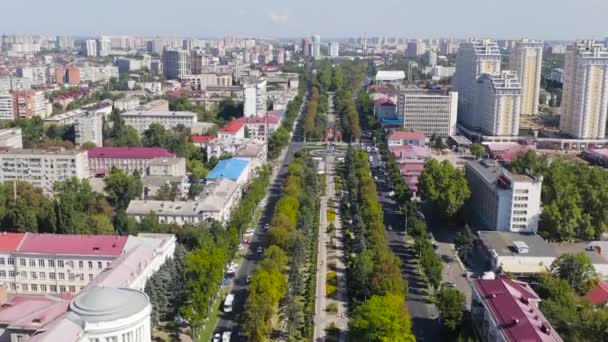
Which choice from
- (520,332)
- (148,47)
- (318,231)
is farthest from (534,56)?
(148,47)

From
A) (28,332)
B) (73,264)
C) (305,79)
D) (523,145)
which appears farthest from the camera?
(305,79)

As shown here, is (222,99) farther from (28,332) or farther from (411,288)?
(28,332)

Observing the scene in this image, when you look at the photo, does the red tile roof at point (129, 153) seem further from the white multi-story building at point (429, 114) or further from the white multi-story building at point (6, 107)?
the white multi-story building at point (429, 114)

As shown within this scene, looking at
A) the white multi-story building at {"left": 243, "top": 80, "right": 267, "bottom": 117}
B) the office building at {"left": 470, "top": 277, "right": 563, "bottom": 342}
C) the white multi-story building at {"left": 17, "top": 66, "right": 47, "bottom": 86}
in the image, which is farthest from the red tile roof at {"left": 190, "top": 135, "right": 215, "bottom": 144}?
the white multi-story building at {"left": 17, "top": 66, "right": 47, "bottom": 86}

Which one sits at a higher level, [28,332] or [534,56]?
[534,56]

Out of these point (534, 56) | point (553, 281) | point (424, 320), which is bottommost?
point (424, 320)

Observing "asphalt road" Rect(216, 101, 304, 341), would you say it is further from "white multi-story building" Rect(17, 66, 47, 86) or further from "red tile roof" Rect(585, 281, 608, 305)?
"white multi-story building" Rect(17, 66, 47, 86)

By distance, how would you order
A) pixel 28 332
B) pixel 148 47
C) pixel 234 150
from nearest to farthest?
pixel 28 332
pixel 234 150
pixel 148 47

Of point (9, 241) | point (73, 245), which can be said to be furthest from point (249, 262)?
point (9, 241)
